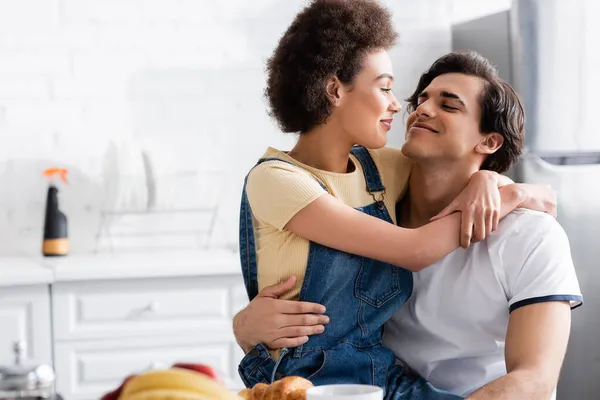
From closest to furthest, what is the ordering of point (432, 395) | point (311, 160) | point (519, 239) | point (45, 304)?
1. point (432, 395)
2. point (519, 239)
3. point (311, 160)
4. point (45, 304)

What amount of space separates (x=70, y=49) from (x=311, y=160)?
78.4 inches

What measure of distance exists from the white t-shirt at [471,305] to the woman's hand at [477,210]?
0.05 m

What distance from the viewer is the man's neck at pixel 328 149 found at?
74.9 inches

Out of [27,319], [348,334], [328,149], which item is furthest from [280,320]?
[27,319]

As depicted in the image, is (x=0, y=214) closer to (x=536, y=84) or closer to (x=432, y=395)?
(x=536, y=84)

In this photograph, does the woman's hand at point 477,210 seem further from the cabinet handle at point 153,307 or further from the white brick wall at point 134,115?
the white brick wall at point 134,115

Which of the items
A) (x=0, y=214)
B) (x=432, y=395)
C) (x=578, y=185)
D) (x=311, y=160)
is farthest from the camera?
(x=0, y=214)

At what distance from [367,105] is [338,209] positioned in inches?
10.9

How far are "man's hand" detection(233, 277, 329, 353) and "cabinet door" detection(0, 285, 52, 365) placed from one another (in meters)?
1.37

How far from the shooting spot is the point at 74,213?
141 inches

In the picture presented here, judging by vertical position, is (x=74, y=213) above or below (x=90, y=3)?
below

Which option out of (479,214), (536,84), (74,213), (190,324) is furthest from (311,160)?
(74,213)

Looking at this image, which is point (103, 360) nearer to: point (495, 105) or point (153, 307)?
point (153, 307)

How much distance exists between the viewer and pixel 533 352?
1628 millimetres
